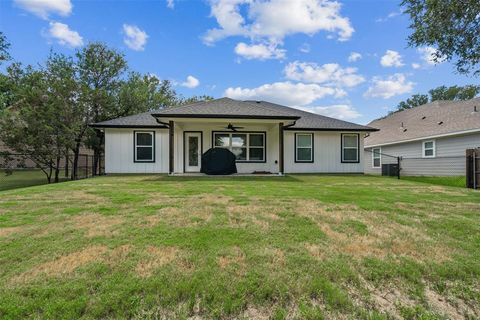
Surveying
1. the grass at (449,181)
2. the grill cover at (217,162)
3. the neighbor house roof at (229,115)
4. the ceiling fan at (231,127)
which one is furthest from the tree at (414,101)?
the grill cover at (217,162)

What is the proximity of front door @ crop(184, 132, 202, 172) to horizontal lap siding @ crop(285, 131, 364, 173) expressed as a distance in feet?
14.8

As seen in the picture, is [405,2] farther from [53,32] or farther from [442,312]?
[53,32]

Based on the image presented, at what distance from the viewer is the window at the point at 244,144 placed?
13.7 metres

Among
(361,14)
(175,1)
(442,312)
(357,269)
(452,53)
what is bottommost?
(442,312)

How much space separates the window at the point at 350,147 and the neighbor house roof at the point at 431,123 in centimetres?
395

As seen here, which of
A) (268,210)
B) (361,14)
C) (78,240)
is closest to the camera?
(78,240)

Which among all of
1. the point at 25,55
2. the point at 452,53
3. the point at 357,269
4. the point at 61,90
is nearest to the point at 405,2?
the point at 452,53

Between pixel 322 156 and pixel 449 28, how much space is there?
800 centimetres

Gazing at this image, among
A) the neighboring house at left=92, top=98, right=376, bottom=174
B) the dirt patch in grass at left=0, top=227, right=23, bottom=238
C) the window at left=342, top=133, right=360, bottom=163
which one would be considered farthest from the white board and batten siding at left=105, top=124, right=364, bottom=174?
the dirt patch in grass at left=0, top=227, right=23, bottom=238

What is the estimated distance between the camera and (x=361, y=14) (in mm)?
11867

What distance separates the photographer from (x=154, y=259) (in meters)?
2.71

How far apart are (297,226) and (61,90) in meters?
14.6

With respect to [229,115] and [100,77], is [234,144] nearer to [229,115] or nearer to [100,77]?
[229,115]

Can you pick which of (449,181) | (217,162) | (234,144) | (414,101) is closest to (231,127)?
(234,144)
